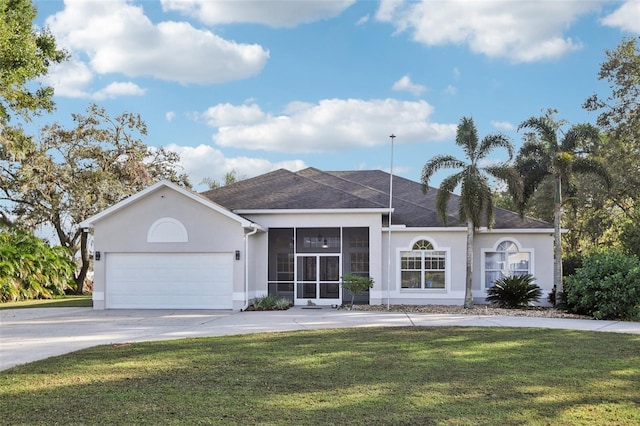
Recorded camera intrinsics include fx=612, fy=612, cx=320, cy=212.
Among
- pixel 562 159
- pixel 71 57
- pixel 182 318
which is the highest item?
pixel 71 57

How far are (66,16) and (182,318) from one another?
11420 mm

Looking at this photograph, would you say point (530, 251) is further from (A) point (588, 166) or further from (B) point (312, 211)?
(B) point (312, 211)

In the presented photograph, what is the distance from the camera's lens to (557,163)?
2150 centimetres

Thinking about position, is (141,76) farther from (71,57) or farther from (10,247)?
(10,247)

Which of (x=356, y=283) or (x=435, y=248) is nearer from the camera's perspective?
(x=356, y=283)

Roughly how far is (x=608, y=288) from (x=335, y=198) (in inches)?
401

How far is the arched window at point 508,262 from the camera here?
947 inches

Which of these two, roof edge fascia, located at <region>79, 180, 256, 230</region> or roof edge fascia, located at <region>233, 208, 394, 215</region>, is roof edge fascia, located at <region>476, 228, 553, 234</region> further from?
roof edge fascia, located at <region>79, 180, 256, 230</region>

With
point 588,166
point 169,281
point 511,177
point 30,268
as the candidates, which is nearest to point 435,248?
point 511,177

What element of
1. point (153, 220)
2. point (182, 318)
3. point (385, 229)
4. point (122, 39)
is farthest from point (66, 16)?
point (385, 229)

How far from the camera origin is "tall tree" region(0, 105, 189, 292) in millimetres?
31312

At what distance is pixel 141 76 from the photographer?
21.9 metres

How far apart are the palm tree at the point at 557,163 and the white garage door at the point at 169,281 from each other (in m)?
11.1

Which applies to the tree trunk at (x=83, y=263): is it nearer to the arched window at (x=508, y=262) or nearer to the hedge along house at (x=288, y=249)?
the hedge along house at (x=288, y=249)
